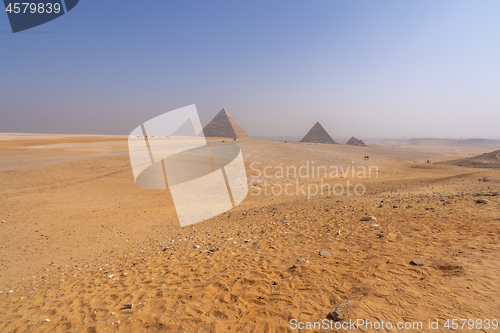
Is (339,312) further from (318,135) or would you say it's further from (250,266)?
(318,135)

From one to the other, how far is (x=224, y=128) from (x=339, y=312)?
74063mm

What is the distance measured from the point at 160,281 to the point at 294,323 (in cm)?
285

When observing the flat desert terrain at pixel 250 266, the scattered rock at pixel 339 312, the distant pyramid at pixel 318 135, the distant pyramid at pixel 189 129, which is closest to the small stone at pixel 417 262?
the flat desert terrain at pixel 250 266

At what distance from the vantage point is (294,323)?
9.57 ft

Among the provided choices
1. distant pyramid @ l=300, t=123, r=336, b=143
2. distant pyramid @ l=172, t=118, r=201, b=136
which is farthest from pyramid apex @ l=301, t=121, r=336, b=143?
distant pyramid @ l=172, t=118, r=201, b=136

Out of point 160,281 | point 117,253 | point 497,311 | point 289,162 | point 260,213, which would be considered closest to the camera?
point 497,311

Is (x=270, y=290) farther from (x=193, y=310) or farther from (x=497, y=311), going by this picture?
(x=497, y=311)

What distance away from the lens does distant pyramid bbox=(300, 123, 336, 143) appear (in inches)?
2911

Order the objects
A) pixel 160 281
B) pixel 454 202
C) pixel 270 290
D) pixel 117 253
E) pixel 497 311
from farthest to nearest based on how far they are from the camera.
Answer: pixel 454 202
pixel 117 253
pixel 160 281
pixel 270 290
pixel 497 311

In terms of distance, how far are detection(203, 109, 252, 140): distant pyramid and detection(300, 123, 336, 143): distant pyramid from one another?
2242 centimetres

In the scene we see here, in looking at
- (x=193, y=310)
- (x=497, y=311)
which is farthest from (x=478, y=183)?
(x=193, y=310)

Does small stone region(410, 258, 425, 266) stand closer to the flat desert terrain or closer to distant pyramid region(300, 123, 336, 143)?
the flat desert terrain

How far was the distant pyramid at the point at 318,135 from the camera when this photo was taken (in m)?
73.9

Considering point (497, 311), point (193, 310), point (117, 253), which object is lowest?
point (117, 253)
